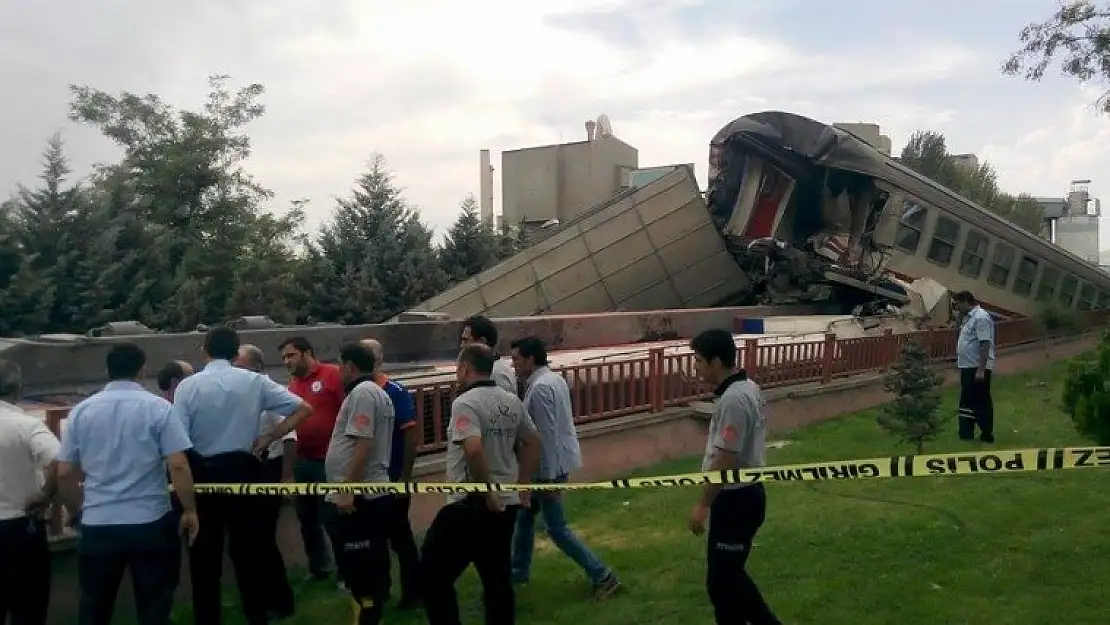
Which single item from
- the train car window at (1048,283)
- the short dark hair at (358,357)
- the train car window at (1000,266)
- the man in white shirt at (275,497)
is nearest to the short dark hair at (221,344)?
the man in white shirt at (275,497)

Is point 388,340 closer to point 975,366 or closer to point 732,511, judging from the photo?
point 975,366

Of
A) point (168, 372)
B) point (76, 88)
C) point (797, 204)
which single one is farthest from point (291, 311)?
point (168, 372)

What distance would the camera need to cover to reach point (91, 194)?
55.5 feet

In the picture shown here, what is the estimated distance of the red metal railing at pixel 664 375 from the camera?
296 inches

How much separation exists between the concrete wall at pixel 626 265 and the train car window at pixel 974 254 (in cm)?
460

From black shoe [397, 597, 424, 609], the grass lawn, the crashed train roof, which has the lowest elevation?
black shoe [397, 597, 424, 609]

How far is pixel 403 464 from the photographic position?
17.5 ft

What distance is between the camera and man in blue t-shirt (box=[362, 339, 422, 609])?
520cm

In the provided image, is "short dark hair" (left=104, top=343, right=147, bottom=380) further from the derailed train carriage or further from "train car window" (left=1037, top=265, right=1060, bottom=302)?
"train car window" (left=1037, top=265, right=1060, bottom=302)

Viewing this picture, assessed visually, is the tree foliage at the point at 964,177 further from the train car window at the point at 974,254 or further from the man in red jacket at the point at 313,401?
the man in red jacket at the point at 313,401

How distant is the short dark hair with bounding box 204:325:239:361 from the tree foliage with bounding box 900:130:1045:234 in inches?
1893

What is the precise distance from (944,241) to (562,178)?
52.8 feet

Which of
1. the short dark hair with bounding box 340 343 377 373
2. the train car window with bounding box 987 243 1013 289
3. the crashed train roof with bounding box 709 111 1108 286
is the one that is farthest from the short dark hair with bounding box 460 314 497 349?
the train car window with bounding box 987 243 1013 289

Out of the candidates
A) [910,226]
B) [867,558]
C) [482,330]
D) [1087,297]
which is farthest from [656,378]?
[1087,297]
